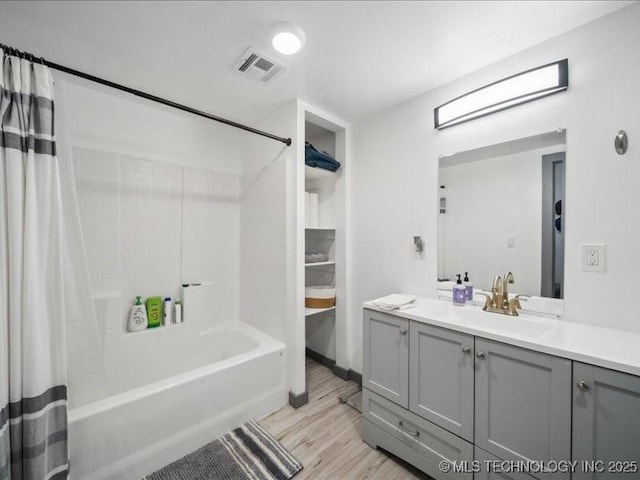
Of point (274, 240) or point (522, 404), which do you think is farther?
point (274, 240)

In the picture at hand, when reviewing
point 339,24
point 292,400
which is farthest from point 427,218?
point 292,400

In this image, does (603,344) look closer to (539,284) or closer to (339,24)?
(539,284)

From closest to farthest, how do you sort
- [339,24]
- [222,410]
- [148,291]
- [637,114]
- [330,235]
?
[637,114]
[339,24]
[222,410]
[148,291]
[330,235]

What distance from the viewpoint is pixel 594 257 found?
4.16 feet

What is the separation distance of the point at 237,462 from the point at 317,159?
7.19 ft

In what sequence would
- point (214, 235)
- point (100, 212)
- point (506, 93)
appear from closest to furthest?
point (506, 93), point (100, 212), point (214, 235)

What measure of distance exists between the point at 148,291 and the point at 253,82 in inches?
72.2

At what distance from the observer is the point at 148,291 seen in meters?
2.15

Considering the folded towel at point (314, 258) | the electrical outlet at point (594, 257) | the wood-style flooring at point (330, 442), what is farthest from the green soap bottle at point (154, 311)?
the electrical outlet at point (594, 257)

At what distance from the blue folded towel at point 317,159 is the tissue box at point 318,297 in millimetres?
1114

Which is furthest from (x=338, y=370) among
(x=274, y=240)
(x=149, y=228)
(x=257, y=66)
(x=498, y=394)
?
(x=257, y=66)

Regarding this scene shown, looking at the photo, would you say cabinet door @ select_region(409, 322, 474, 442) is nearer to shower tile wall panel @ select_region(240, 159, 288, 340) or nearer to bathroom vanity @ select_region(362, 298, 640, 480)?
bathroom vanity @ select_region(362, 298, 640, 480)

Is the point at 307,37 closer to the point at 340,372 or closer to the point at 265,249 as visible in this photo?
the point at 265,249

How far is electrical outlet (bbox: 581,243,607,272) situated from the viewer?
1247 millimetres
